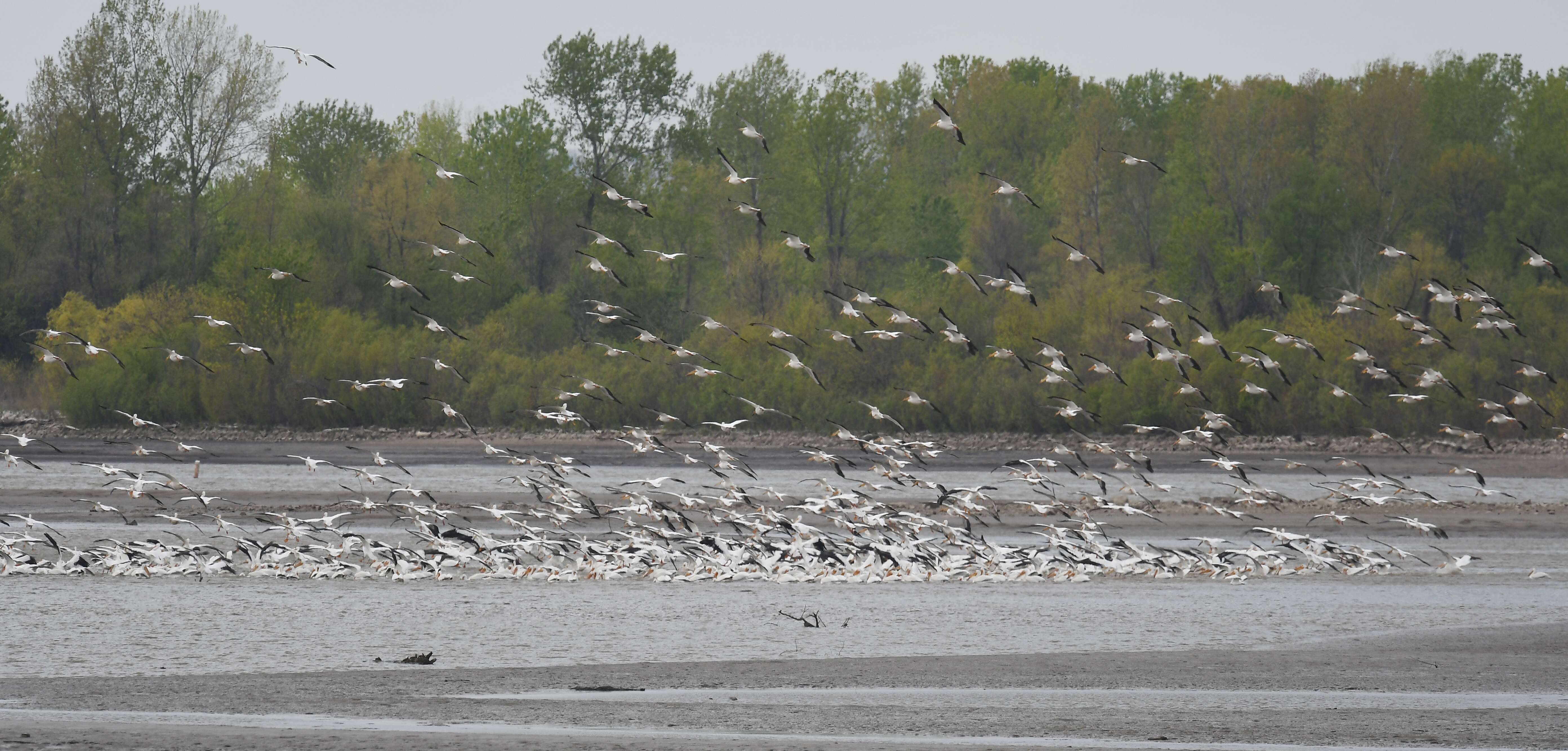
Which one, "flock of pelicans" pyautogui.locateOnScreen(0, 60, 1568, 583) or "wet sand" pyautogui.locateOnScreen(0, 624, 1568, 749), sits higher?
"wet sand" pyautogui.locateOnScreen(0, 624, 1568, 749)

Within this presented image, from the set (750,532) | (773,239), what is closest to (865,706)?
(750,532)

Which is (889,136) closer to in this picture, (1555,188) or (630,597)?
(1555,188)

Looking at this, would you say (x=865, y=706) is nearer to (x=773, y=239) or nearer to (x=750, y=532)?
(x=750, y=532)

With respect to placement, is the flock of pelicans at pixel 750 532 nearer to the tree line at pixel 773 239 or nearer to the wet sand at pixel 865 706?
the wet sand at pixel 865 706

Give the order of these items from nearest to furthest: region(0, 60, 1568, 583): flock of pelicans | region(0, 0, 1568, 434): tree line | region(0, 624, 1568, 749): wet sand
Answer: region(0, 624, 1568, 749): wet sand < region(0, 60, 1568, 583): flock of pelicans < region(0, 0, 1568, 434): tree line

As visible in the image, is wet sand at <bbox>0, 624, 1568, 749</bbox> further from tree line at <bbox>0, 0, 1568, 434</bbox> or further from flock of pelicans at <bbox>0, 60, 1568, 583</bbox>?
tree line at <bbox>0, 0, 1568, 434</bbox>

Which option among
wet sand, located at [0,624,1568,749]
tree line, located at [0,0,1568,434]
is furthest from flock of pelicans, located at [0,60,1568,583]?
tree line, located at [0,0,1568,434]

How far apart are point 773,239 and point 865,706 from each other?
2522 inches

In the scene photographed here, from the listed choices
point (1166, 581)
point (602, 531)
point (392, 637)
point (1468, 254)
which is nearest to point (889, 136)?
point (1468, 254)

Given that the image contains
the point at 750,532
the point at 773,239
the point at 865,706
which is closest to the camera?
the point at 865,706

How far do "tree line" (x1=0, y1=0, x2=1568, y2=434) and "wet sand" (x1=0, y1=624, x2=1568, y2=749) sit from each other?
46.4 meters

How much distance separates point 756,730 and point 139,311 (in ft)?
214

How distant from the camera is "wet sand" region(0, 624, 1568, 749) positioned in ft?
39.8

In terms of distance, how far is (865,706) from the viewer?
14.1m
